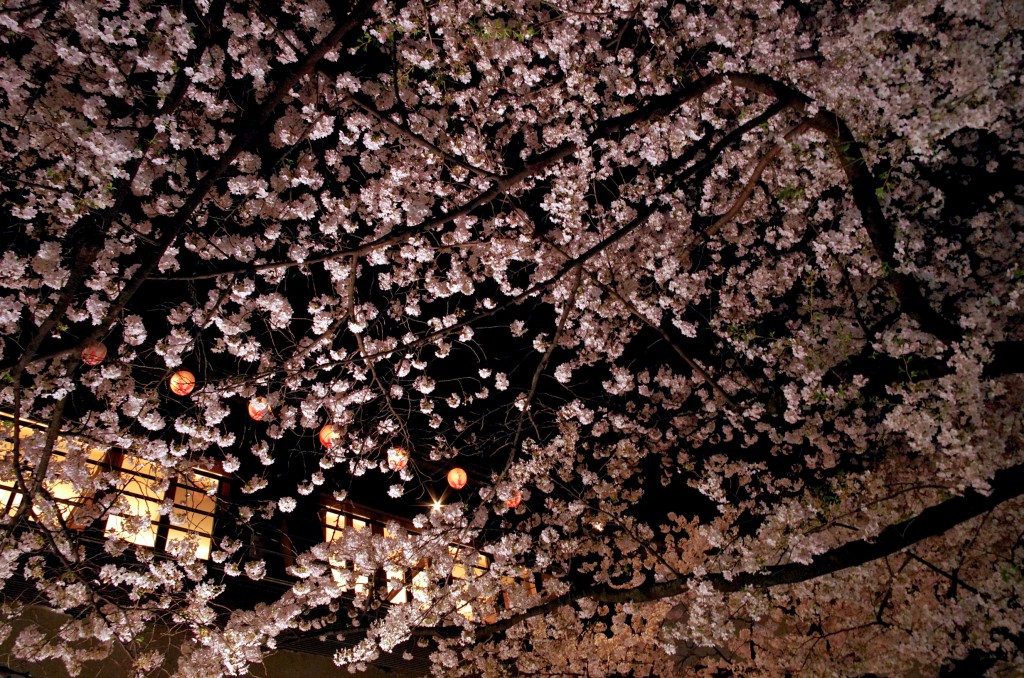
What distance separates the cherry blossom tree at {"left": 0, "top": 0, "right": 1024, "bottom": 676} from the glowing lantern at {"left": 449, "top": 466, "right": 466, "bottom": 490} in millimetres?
1865

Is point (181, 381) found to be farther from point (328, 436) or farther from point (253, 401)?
point (328, 436)

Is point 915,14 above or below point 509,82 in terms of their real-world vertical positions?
below

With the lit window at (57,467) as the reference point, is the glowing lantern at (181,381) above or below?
above

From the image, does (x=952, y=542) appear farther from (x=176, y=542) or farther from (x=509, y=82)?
(x=176, y=542)

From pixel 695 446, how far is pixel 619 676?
665 centimetres

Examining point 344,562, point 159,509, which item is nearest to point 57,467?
point 159,509

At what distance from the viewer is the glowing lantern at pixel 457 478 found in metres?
15.0

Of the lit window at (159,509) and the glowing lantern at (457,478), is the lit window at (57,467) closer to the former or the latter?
the lit window at (159,509)

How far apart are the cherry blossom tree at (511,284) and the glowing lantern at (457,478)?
186 centimetres

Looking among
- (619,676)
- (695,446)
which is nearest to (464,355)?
(695,446)

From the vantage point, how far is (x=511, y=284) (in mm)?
11570

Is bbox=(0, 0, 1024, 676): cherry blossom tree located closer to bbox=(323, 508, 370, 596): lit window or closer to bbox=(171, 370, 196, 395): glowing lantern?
bbox=(323, 508, 370, 596): lit window

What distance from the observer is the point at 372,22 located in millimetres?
7750

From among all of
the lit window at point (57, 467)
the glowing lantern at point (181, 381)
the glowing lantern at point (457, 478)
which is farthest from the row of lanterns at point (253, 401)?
the glowing lantern at point (457, 478)
